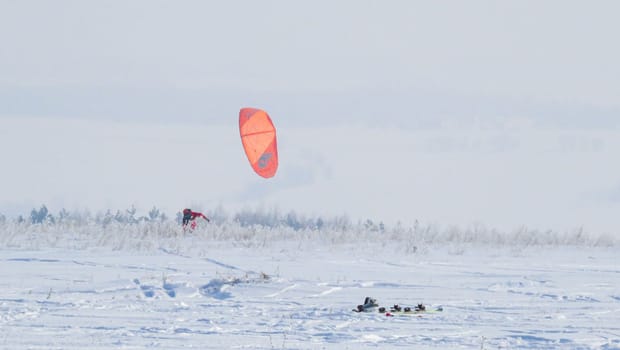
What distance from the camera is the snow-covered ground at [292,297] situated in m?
10.2

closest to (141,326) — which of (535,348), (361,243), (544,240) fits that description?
(535,348)

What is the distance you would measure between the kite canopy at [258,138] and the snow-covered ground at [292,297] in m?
2.21

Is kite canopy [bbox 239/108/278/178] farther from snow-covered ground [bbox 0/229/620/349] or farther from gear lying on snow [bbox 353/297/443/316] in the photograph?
gear lying on snow [bbox 353/297/443/316]

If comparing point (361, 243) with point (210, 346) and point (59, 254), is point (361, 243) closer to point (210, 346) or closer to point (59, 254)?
point (59, 254)

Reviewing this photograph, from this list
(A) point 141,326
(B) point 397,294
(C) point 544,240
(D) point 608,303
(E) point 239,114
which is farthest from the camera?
(C) point 544,240

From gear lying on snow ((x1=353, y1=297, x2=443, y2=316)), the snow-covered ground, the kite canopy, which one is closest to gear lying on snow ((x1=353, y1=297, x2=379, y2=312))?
gear lying on snow ((x1=353, y1=297, x2=443, y2=316))

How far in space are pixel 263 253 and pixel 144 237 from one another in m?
5.38

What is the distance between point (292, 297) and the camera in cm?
1426

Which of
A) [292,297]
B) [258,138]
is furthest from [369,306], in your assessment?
[258,138]

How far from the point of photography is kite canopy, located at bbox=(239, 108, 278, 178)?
83.5 feet

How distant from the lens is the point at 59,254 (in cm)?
2195

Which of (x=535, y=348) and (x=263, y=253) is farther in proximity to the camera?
(x=263, y=253)

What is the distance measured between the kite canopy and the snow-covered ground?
221 cm

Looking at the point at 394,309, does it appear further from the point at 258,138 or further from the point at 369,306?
the point at 258,138
